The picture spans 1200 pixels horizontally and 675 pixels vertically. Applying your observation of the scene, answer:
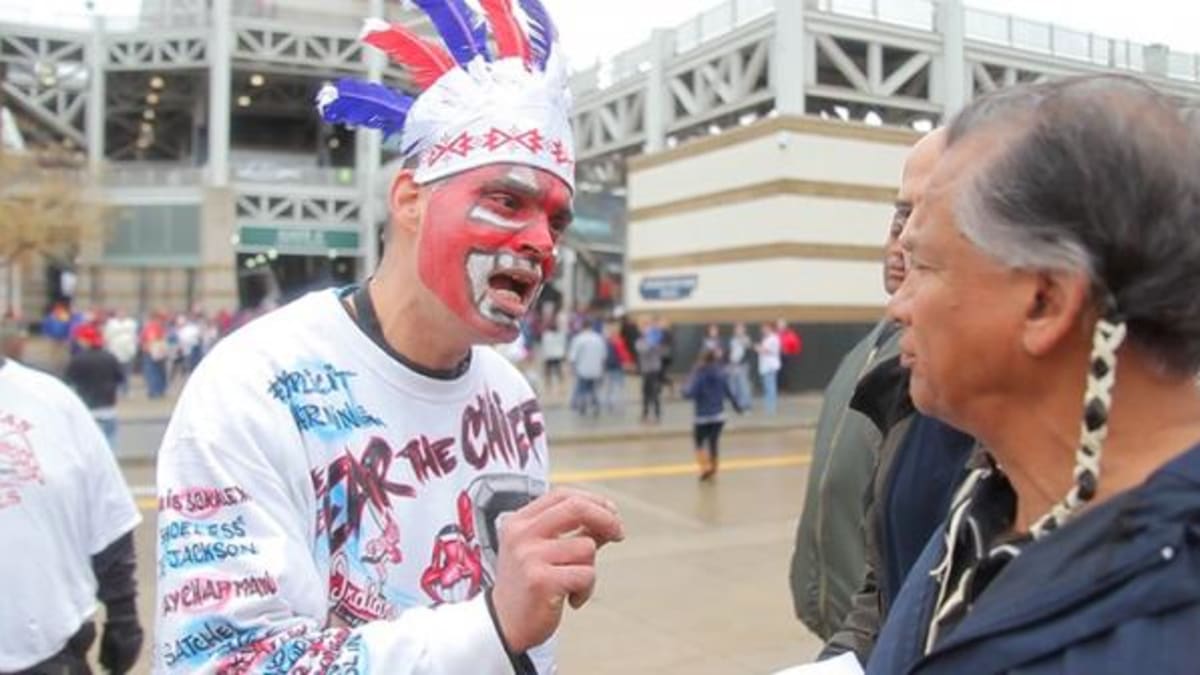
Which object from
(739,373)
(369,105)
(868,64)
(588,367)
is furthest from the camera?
(868,64)

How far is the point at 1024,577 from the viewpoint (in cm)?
107

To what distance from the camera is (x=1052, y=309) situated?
43.1 inches

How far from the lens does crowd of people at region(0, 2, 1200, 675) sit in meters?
1.05

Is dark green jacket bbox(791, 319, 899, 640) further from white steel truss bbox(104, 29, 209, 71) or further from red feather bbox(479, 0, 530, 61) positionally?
white steel truss bbox(104, 29, 209, 71)

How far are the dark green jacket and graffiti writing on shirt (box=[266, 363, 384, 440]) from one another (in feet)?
4.89

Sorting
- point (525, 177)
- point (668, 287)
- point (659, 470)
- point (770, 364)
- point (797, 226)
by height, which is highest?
point (797, 226)

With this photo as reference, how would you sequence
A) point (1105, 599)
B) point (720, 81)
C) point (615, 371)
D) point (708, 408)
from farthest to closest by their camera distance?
point (720, 81)
point (615, 371)
point (708, 408)
point (1105, 599)

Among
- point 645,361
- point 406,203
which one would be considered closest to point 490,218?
point 406,203

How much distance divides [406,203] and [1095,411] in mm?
1220

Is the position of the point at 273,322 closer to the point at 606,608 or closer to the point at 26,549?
the point at 26,549

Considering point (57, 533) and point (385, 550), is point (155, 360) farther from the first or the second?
point (385, 550)

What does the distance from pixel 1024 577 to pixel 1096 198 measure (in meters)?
0.38

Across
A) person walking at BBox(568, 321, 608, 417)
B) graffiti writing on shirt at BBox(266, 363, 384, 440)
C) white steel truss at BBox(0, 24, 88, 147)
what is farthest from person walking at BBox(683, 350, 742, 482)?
white steel truss at BBox(0, 24, 88, 147)

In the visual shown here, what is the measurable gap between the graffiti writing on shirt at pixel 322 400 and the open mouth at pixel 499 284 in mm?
252
